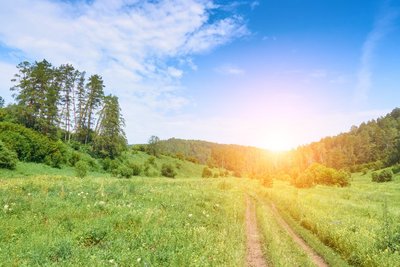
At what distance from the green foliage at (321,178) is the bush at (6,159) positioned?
5201cm

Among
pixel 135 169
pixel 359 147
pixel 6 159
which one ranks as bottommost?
pixel 135 169

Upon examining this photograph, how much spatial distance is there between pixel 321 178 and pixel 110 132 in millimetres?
53789

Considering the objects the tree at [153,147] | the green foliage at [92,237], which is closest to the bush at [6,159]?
the green foliage at [92,237]

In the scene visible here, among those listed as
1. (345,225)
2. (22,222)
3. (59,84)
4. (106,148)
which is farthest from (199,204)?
(59,84)

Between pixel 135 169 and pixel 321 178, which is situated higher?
pixel 135 169

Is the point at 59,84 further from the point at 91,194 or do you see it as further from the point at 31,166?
the point at 91,194

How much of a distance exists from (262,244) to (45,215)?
35.3 ft

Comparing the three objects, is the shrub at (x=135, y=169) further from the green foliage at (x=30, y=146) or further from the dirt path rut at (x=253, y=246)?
the dirt path rut at (x=253, y=246)

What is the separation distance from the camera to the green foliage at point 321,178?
66519mm

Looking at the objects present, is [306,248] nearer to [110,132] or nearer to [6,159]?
[6,159]

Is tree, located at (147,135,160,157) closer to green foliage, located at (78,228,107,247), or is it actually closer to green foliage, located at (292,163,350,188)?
green foliage, located at (292,163,350,188)

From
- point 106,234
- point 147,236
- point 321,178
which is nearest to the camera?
point 106,234

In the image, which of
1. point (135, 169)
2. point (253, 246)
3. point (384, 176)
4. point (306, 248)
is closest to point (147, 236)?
point (253, 246)

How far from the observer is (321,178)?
2852 inches
